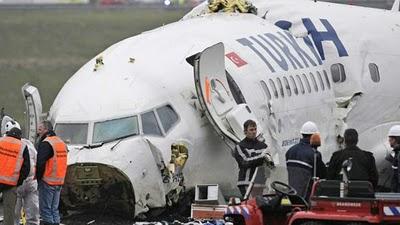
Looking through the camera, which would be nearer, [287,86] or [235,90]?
[235,90]

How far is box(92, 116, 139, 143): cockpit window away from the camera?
22.2m

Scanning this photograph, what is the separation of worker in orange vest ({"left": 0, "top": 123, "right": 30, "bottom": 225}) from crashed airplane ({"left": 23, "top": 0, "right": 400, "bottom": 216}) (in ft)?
3.13

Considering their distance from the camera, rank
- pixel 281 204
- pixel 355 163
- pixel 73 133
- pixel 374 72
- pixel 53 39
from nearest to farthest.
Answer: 1. pixel 281 204
2. pixel 355 163
3. pixel 73 133
4. pixel 374 72
5. pixel 53 39

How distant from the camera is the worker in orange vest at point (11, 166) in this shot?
21156mm

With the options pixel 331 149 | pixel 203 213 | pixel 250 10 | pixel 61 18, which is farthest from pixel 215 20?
pixel 61 18

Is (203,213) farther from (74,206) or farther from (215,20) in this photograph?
(215,20)

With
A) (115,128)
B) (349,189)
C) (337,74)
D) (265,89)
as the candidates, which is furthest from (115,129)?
(337,74)

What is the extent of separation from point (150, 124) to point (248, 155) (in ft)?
5.38

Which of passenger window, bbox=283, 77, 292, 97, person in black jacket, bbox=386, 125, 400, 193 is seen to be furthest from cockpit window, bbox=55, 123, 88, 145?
person in black jacket, bbox=386, 125, 400, 193

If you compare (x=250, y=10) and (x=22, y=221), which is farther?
(x=250, y=10)

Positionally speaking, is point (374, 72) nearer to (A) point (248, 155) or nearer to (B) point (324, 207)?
(A) point (248, 155)

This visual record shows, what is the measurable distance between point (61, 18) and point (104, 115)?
36.8 metres

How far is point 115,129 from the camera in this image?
22219 millimetres

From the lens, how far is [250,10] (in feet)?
87.8
